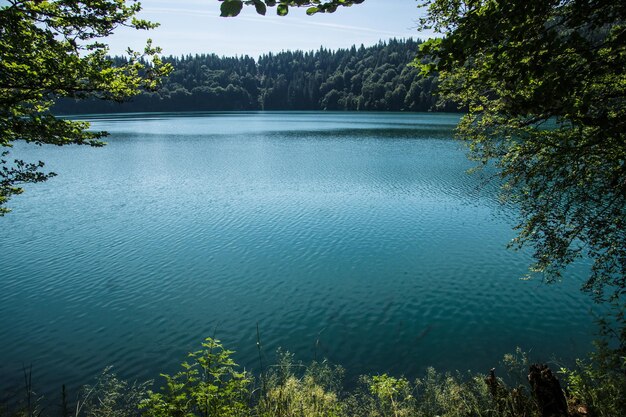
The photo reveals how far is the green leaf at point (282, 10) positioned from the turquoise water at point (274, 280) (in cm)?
1499

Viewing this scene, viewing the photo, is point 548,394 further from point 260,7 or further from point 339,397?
point 260,7

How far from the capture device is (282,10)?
3.85 meters

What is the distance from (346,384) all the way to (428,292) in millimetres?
9519

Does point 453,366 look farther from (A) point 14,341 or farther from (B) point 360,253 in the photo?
(A) point 14,341

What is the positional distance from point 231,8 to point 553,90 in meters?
6.14

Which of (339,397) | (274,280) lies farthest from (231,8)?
(274,280)

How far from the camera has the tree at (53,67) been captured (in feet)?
34.9

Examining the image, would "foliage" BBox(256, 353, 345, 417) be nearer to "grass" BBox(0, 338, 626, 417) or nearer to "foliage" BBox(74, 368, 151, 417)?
"grass" BBox(0, 338, 626, 417)

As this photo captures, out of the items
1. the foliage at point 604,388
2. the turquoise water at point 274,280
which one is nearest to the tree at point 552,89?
the foliage at point 604,388

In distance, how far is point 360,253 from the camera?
90.6ft

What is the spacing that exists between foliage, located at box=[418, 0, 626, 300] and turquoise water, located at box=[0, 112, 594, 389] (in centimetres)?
653

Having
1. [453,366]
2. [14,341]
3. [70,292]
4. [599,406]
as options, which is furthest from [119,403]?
[599,406]

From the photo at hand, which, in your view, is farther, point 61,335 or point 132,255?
point 132,255

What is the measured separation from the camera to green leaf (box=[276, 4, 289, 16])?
3850mm
